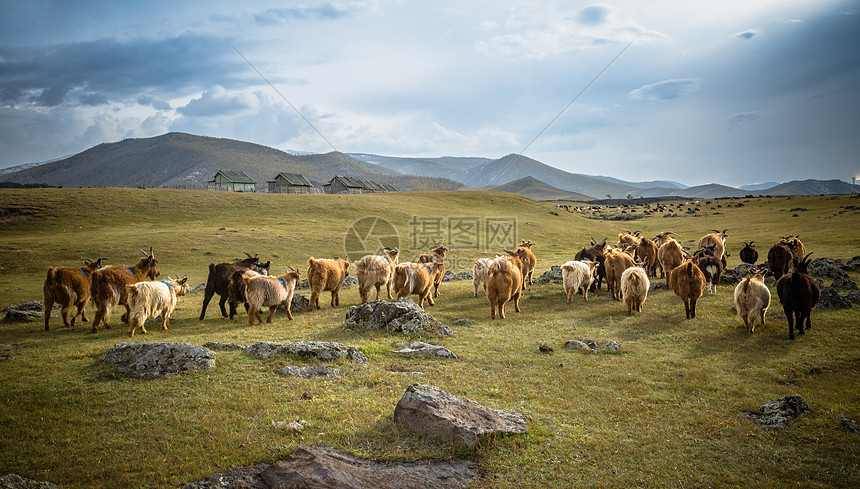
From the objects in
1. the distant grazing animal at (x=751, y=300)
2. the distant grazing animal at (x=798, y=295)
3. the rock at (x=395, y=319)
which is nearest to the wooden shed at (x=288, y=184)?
the rock at (x=395, y=319)

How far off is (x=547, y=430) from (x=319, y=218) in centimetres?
4628

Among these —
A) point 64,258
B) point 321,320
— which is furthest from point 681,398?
point 64,258

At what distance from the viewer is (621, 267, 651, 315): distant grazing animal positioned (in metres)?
15.1

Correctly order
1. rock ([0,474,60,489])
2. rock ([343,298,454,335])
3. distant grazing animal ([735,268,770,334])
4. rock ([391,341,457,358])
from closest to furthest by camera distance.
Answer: rock ([0,474,60,489]) → rock ([391,341,457,358]) → distant grazing animal ([735,268,770,334]) → rock ([343,298,454,335])

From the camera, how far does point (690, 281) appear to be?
556 inches

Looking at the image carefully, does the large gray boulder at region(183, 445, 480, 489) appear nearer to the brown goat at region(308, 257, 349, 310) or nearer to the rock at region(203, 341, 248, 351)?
the rock at region(203, 341, 248, 351)

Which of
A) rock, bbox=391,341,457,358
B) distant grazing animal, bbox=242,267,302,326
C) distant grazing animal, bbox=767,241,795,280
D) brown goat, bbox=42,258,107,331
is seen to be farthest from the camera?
distant grazing animal, bbox=767,241,795,280

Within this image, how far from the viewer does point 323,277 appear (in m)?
17.0

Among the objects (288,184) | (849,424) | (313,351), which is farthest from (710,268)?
(288,184)

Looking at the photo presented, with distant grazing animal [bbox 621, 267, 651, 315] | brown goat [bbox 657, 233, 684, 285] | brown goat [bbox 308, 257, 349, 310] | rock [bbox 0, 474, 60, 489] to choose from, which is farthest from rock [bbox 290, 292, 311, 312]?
brown goat [bbox 657, 233, 684, 285]

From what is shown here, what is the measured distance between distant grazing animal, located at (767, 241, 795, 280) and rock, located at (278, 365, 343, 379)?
20412mm

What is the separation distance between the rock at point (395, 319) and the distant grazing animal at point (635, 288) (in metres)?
7.00

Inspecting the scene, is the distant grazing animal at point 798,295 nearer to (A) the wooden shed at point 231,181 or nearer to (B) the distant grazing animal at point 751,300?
(B) the distant grazing animal at point 751,300

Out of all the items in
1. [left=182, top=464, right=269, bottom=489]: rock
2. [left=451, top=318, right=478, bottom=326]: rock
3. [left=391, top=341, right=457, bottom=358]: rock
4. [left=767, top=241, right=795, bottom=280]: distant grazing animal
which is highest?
[left=767, top=241, right=795, bottom=280]: distant grazing animal
